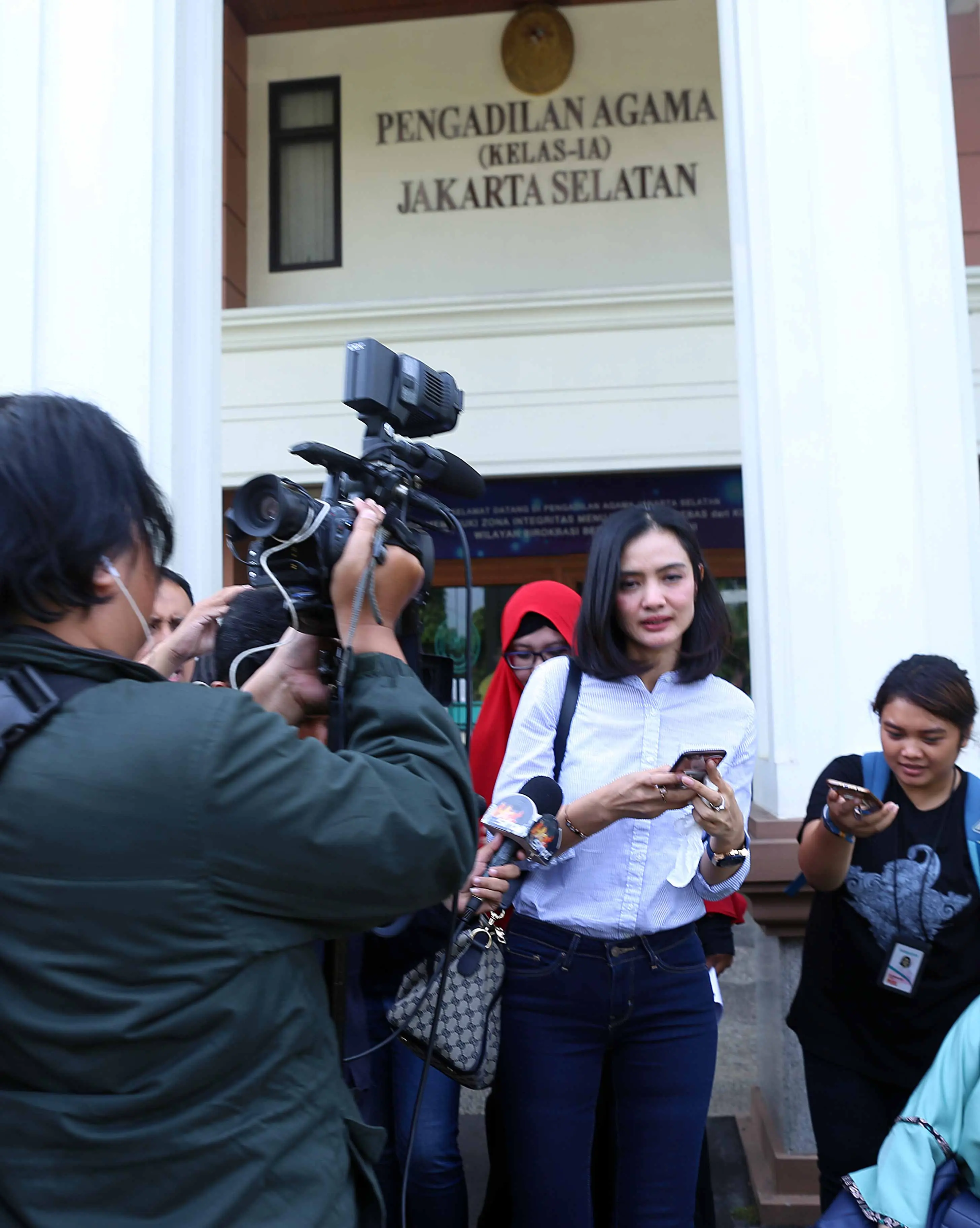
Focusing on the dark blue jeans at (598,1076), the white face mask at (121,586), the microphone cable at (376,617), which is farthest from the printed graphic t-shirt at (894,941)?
the white face mask at (121,586)

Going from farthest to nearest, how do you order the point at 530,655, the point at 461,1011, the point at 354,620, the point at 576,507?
the point at 576,507 < the point at 530,655 < the point at 461,1011 < the point at 354,620

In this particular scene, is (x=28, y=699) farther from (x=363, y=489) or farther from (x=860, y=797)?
(x=860, y=797)

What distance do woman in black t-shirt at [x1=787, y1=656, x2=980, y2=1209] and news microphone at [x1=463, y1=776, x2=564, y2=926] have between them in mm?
726

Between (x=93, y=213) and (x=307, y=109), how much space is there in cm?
541

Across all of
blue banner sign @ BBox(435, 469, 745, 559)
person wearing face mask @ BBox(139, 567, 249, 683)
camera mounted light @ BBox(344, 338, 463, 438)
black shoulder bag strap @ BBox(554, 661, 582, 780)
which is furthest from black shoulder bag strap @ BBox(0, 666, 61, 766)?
blue banner sign @ BBox(435, 469, 745, 559)

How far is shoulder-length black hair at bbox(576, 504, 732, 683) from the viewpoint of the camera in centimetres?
237

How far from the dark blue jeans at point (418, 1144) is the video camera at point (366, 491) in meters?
1.21

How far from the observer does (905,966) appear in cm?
249

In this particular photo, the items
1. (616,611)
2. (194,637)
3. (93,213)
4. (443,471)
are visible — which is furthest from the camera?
(93,213)

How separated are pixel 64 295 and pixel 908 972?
3.31m

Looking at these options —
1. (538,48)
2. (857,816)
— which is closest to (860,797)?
(857,816)

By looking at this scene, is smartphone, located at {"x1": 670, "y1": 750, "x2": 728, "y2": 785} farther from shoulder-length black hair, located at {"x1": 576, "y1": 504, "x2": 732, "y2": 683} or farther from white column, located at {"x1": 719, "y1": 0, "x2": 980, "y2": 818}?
white column, located at {"x1": 719, "y1": 0, "x2": 980, "y2": 818}

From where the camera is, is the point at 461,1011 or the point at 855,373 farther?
the point at 855,373

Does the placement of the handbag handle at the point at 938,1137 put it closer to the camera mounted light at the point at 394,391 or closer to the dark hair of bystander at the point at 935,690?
the dark hair of bystander at the point at 935,690
